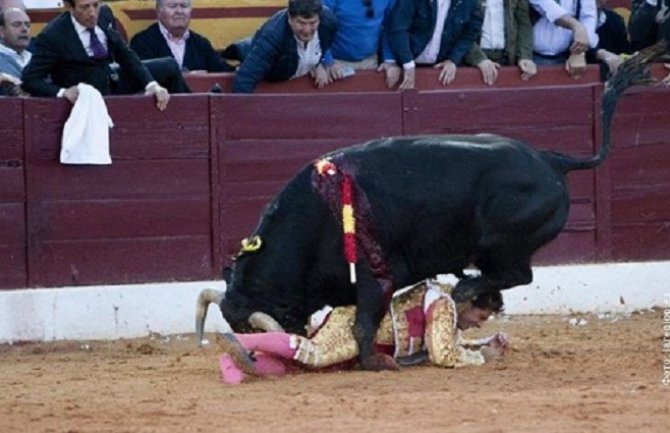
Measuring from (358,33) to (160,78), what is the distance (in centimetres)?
129

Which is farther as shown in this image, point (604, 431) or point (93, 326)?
point (93, 326)

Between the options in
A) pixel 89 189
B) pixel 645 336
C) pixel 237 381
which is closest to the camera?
pixel 237 381

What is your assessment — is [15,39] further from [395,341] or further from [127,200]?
[395,341]

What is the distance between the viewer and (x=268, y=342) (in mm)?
7680

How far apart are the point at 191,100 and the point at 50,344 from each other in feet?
5.22

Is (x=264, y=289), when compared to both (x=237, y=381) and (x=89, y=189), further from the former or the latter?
(x=89, y=189)

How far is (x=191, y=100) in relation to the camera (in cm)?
1013

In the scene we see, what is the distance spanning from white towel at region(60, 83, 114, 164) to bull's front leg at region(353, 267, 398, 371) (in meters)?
2.46

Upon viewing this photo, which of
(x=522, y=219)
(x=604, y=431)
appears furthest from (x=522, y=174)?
(x=604, y=431)

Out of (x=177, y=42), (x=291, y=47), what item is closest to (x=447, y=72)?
(x=291, y=47)

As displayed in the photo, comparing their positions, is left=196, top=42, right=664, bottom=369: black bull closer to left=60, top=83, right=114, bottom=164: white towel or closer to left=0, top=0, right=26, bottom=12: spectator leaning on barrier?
left=60, top=83, right=114, bottom=164: white towel

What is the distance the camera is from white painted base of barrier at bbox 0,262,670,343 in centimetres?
989

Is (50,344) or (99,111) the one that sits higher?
(99,111)

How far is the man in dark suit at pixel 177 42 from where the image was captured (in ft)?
34.4
